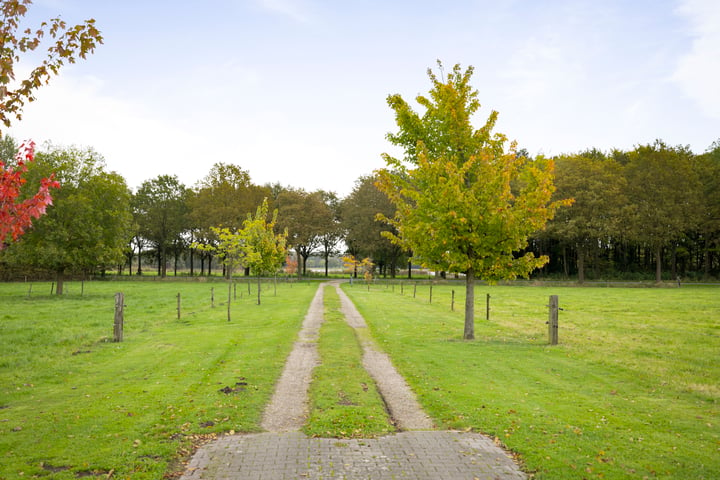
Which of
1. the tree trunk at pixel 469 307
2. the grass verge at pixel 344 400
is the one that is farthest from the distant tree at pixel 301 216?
the grass verge at pixel 344 400

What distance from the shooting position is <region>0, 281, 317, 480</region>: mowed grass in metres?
5.80

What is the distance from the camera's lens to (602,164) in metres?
58.4

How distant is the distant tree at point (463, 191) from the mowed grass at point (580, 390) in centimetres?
288

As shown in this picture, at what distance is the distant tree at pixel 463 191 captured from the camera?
13.9 metres

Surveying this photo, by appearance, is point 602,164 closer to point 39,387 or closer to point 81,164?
point 81,164

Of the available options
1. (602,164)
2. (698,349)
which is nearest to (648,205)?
(602,164)

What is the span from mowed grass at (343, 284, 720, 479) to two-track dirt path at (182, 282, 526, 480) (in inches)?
18.0

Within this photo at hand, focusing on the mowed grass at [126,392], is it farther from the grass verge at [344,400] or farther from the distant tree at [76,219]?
the distant tree at [76,219]

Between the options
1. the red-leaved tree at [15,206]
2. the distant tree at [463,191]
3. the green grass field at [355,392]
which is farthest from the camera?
the distant tree at [463,191]

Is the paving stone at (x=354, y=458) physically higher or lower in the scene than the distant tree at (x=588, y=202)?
lower

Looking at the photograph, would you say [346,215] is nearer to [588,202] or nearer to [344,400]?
[588,202]

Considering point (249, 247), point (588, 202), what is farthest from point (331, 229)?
point (249, 247)

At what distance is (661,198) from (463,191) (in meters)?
52.6

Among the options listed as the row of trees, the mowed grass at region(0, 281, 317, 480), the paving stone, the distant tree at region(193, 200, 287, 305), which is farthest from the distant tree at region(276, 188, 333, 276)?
the paving stone
